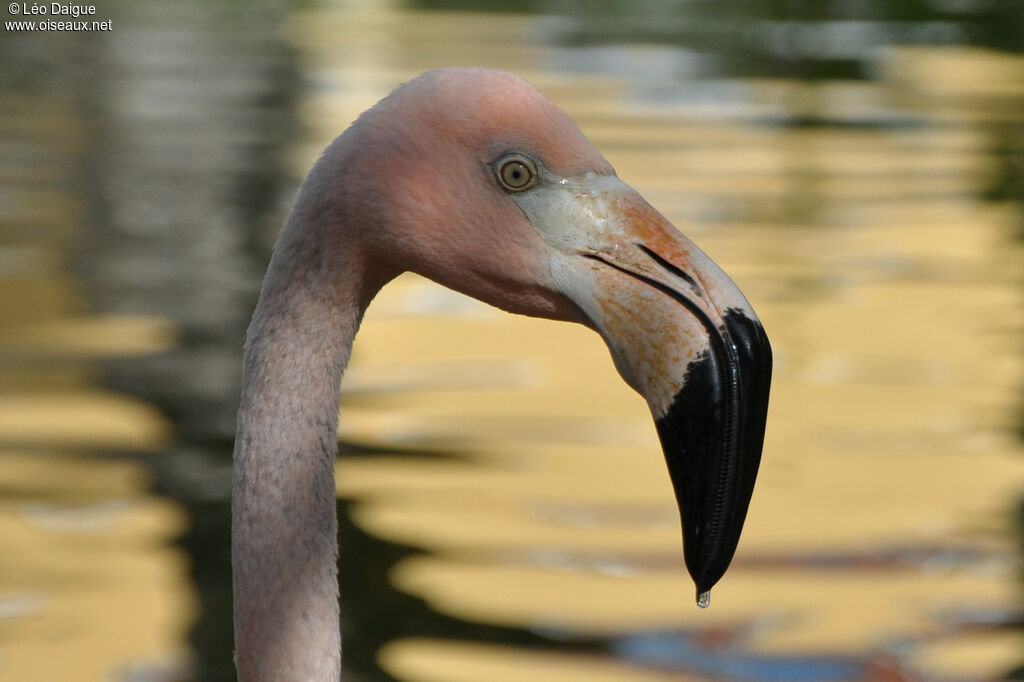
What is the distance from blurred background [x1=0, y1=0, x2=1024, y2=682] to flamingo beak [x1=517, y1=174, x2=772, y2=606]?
226 cm


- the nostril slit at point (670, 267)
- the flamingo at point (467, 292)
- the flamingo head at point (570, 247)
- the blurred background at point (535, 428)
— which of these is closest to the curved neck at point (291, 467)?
the flamingo at point (467, 292)

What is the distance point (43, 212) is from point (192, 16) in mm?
10447

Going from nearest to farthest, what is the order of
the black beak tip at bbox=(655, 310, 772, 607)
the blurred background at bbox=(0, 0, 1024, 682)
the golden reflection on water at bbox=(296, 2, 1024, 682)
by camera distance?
the black beak tip at bbox=(655, 310, 772, 607) < the blurred background at bbox=(0, 0, 1024, 682) < the golden reflection on water at bbox=(296, 2, 1024, 682)

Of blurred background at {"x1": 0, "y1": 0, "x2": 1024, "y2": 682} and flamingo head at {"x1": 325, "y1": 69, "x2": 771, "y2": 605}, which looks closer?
flamingo head at {"x1": 325, "y1": 69, "x2": 771, "y2": 605}

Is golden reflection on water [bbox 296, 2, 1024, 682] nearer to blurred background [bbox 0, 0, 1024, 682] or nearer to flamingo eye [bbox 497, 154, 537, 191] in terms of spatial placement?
blurred background [bbox 0, 0, 1024, 682]

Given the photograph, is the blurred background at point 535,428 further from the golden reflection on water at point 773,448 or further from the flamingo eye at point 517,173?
the flamingo eye at point 517,173

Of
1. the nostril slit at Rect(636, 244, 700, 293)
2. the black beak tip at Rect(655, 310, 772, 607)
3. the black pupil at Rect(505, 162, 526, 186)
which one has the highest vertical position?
the black pupil at Rect(505, 162, 526, 186)

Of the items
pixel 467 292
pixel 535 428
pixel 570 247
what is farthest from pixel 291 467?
pixel 535 428

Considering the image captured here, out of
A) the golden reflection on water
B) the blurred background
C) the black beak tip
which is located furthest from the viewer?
the golden reflection on water

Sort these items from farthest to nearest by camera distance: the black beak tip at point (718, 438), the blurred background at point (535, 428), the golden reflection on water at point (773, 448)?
the golden reflection on water at point (773, 448)
the blurred background at point (535, 428)
the black beak tip at point (718, 438)

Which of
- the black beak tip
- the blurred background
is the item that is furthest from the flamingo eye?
the blurred background

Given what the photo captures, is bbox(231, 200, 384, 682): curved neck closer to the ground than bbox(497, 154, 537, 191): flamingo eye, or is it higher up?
closer to the ground

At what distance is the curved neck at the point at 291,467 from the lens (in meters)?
1.88

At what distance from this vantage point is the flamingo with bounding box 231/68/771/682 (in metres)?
1.81
